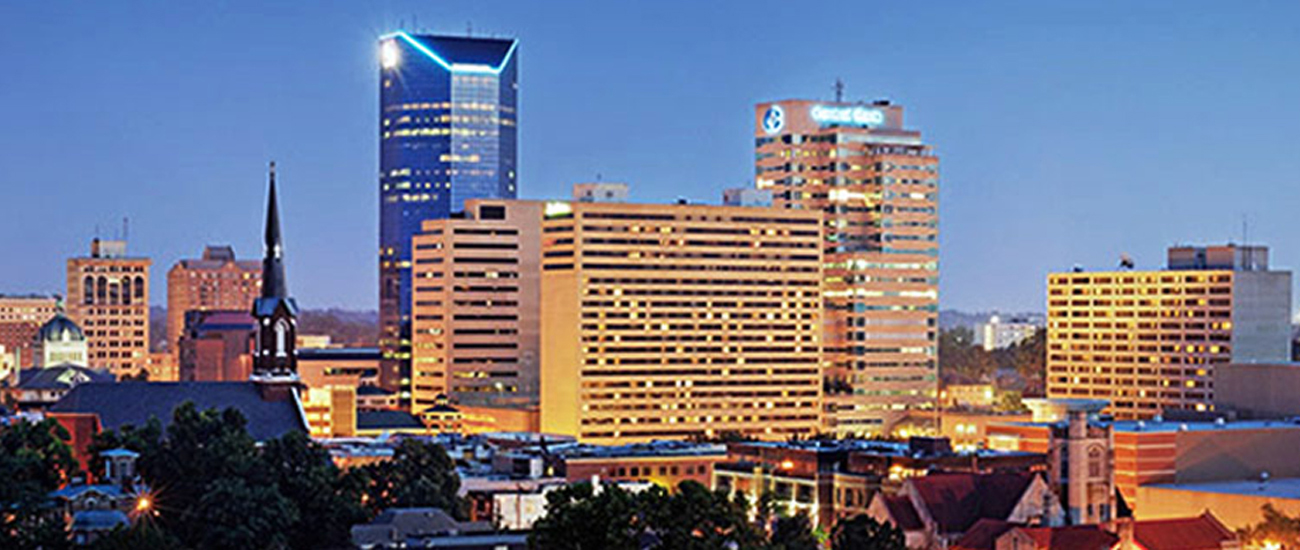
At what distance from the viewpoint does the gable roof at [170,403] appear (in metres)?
185

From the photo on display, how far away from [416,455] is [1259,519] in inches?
2802

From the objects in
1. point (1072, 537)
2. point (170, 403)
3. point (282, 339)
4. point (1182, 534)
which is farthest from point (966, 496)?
point (170, 403)

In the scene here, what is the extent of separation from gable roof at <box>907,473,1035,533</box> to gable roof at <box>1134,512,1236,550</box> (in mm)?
9524

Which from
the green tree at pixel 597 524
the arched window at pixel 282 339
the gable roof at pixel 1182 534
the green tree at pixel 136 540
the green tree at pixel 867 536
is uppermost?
the arched window at pixel 282 339

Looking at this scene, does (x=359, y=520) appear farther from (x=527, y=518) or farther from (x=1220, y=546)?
(x=1220, y=546)

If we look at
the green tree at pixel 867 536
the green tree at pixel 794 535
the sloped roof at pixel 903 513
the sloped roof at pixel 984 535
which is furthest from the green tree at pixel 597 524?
the sloped roof at pixel 903 513

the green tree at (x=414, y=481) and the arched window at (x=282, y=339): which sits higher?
the arched window at (x=282, y=339)

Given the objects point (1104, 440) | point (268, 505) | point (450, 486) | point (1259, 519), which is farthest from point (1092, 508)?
point (268, 505)

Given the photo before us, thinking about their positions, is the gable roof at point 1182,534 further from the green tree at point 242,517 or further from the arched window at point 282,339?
the arched window at point 282,339

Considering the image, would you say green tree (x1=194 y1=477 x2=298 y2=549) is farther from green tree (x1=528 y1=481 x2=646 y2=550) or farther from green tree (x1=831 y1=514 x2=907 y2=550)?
green tree (x1=831 y1=514 x2=907 y2=550)

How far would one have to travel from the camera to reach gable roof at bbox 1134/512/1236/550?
157750 millimetres

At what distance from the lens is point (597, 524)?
123 metres

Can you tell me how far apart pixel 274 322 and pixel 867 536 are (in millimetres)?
70224

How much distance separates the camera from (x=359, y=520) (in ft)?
503
